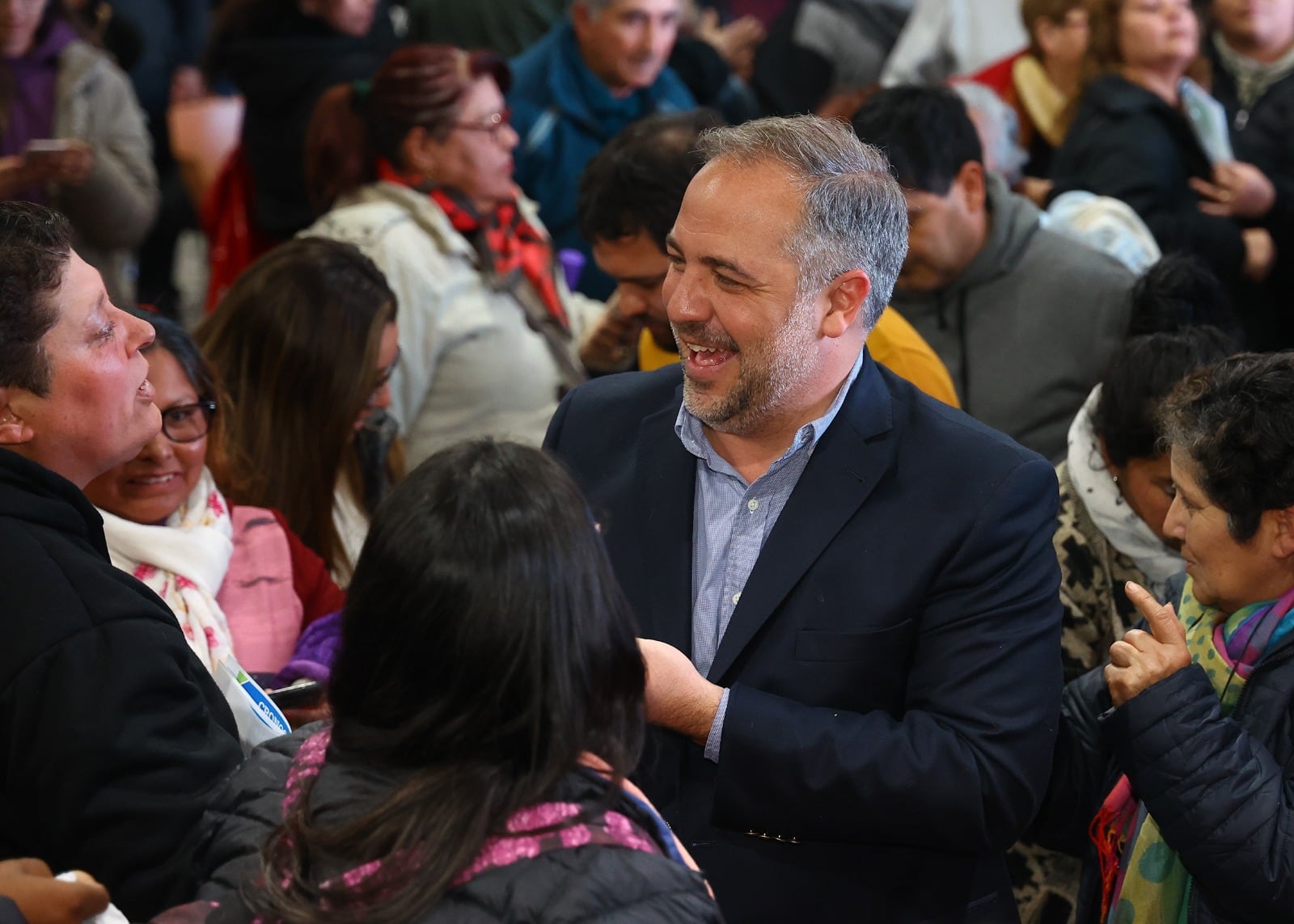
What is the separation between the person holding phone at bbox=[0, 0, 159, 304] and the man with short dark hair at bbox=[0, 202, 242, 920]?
2.99m

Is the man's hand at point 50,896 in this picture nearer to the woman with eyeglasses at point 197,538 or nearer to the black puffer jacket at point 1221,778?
the woman with eyeglasses at point 197,538

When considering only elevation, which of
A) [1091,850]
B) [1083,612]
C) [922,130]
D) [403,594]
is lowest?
[1091,850]

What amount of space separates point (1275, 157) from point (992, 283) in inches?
73.6

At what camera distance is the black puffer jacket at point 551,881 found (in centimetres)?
149

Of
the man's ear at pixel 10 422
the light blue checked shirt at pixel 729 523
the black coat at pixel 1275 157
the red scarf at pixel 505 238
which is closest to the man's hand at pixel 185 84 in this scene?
the red scarf at pixel 505 238

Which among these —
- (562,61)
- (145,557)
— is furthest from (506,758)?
(562,61)

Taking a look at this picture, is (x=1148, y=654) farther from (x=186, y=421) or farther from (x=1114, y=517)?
(x=186, y=421)

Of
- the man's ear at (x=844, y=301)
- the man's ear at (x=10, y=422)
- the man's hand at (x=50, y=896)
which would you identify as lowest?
the man's hand at (x=50, y=896)

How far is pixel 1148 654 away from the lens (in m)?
2.30

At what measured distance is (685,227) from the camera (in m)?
2.32

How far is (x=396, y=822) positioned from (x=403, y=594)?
0.23 meters

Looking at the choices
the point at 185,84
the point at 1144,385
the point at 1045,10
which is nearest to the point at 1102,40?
the point at 1045,10

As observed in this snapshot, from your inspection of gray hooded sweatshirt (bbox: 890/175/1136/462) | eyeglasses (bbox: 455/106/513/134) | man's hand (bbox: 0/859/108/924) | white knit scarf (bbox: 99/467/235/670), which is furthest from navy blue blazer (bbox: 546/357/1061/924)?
eyeglasses (bbox: 455/106/513/134)

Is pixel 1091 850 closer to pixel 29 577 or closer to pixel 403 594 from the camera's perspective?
pixel 403 594
